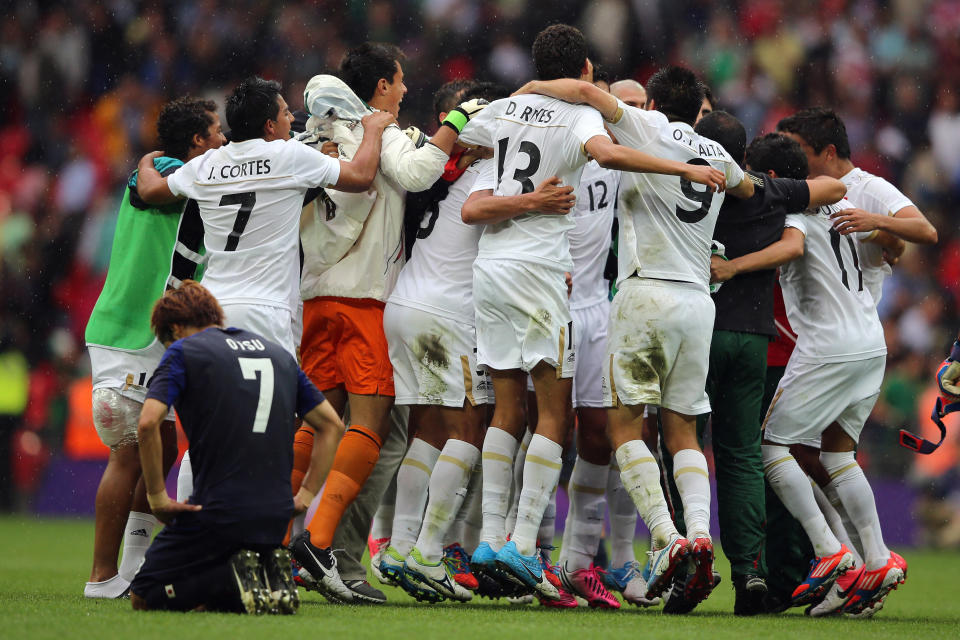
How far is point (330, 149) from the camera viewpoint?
6426mm

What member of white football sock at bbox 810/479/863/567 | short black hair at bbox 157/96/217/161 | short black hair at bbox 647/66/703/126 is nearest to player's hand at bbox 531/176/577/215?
short black hair at bbox 647/66/703/126

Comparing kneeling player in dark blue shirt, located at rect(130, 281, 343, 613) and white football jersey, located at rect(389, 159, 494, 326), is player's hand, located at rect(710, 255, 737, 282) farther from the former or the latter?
kneeling player in dark blue shirt, located at rect(130, 281, 343, 613)

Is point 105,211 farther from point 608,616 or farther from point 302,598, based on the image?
point 608,616

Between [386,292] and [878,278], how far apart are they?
9.31 ft

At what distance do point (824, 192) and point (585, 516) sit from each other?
2094mm

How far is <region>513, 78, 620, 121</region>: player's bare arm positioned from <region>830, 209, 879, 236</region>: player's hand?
5.04ft

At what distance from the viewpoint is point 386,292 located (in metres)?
6.35

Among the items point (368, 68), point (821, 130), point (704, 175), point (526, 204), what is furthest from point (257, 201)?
point (821, 130)

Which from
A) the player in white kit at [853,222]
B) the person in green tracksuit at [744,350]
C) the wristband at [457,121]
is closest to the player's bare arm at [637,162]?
the person in green tracksuit at [744,350]

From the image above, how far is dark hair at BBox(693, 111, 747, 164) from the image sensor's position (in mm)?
6359

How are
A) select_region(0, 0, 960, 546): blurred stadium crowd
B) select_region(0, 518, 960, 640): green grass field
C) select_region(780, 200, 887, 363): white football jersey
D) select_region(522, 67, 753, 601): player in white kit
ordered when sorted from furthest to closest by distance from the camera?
select_region(0, 0, 960, 546): blurred stadium crowd < select_region(780, 200, 887, 363): white football jersey < select_region(522, 67, 753, 601): player in white kit < select_region(0, 518, 960, 640): green grass field

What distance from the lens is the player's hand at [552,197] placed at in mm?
5797

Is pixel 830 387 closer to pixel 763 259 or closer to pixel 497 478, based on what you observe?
pixel 763 259

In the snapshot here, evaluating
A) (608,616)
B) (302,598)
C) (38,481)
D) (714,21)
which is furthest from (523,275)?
(714,21)
